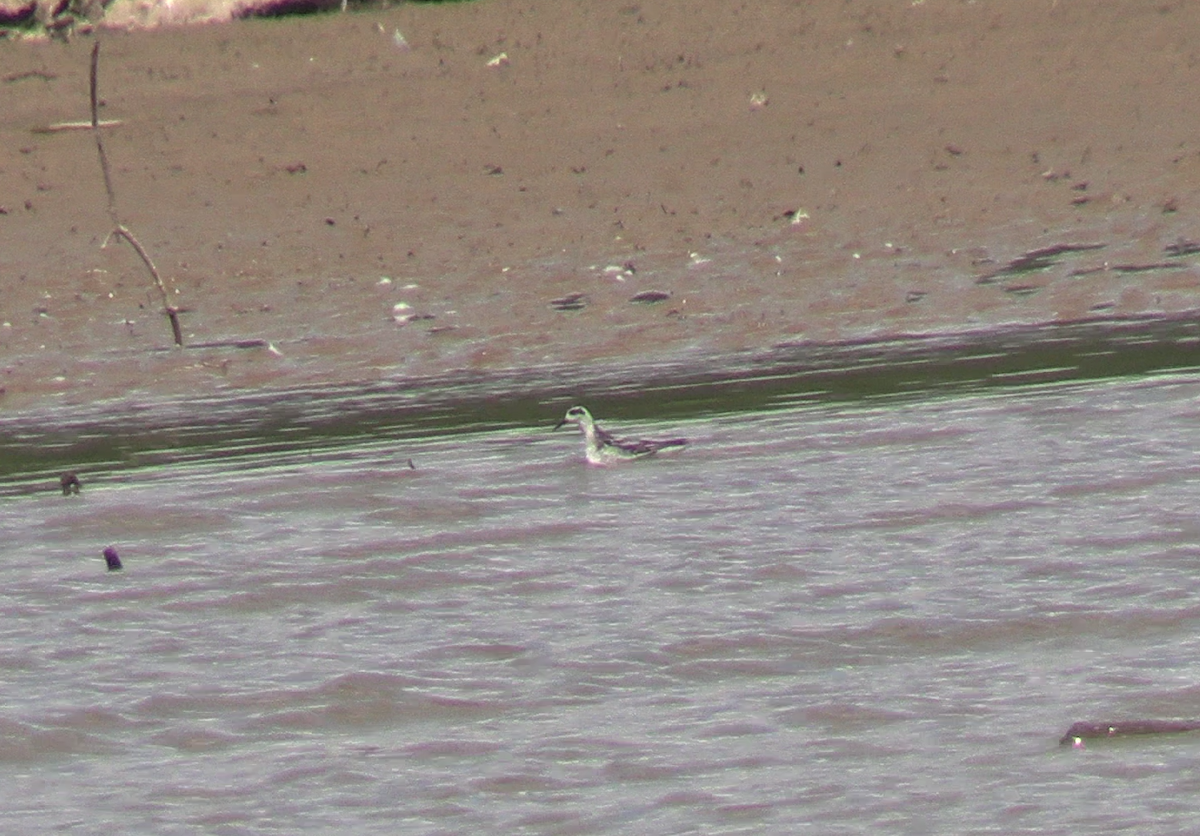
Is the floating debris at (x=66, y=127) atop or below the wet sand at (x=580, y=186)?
atop

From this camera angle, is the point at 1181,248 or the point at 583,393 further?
the point at 1181,248

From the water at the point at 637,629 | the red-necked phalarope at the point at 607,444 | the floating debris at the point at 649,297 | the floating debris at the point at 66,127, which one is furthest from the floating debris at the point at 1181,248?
the floating debris at the point at 66,127

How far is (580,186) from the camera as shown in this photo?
11.5m

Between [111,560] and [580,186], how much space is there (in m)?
5.01

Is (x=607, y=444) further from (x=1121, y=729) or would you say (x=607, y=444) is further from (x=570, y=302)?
(x=1121, y=729)

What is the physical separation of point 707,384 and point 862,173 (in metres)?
2.97

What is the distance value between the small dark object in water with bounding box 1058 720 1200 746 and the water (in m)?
0.03

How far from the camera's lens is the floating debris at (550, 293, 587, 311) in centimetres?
1002

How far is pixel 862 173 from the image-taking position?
11.4m

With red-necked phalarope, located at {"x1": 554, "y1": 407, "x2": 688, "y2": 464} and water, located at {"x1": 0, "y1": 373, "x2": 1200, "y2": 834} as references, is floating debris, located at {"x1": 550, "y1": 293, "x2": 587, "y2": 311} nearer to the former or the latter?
water, located at {"x1": 0, "y1": 373, "x2": 1200, "y2": 834}

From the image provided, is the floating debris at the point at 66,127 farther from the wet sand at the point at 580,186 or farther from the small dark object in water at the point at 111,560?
the small dark object in water at the point at 111,560

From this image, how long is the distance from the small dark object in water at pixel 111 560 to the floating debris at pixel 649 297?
11.7 feet

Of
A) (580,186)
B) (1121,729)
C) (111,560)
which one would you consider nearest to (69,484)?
(111,560)

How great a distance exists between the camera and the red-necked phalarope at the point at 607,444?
24.8 ft
